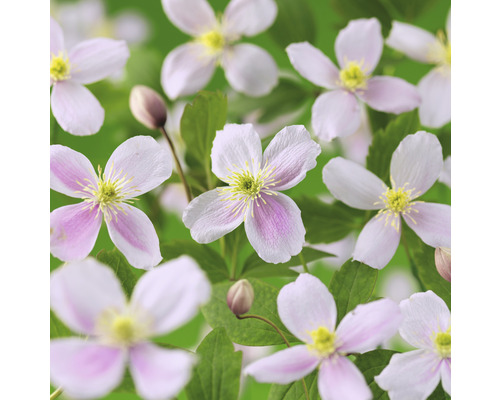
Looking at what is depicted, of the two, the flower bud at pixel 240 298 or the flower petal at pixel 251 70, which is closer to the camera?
the flower bud at pixel 240 298

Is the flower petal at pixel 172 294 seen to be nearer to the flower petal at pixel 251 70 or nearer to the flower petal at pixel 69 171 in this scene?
the flower petal at pixel 69 171

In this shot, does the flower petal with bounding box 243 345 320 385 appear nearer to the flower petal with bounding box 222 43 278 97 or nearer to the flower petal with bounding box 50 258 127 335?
the flower petal with bounding box 50 258 127 335

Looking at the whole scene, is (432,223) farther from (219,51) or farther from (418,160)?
(219,51)

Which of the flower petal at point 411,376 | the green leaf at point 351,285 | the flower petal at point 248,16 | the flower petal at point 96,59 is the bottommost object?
the flower petal at point 411,376

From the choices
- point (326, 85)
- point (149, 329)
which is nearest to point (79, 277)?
point (149, 329)

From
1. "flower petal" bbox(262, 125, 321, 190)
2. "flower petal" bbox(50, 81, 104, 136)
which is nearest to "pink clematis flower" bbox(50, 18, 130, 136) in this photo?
"flower petal" bbox(50, 81, 104, 136)

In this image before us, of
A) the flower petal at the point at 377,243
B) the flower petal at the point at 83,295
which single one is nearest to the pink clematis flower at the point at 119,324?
the flower petal at the point at 83,295

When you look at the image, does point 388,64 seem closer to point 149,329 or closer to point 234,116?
point 234,116
